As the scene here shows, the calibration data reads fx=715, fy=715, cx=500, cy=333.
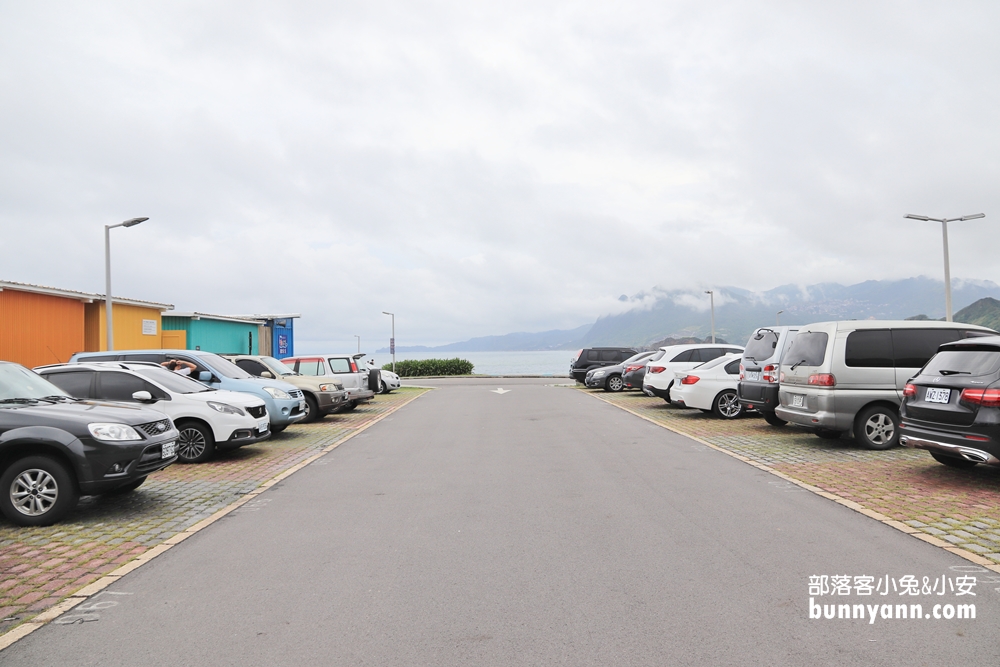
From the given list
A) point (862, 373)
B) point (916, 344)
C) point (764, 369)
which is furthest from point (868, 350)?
point (764, 369)

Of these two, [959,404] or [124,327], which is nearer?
[959,404]

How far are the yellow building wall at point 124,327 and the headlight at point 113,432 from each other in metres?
21.3

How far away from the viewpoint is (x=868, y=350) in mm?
11094

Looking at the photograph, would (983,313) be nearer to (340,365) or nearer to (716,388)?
(716,388)

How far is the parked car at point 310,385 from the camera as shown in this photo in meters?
17.0

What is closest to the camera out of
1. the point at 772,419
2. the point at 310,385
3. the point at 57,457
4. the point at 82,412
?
the point at 57,457

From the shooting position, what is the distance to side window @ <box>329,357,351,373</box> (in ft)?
64.3

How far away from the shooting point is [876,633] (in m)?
4.07

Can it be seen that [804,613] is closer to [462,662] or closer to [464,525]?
[462,662]

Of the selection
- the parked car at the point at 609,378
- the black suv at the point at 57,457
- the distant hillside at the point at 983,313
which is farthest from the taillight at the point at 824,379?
the distant hillside at the point at 983,313

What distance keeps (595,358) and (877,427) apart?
23.4 meters

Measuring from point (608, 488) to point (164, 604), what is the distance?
502cm

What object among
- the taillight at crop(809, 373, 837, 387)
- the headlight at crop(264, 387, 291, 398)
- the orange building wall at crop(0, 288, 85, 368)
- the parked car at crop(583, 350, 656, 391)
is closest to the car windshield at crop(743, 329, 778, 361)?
the taillight at crop(809, 373, 837, 387)

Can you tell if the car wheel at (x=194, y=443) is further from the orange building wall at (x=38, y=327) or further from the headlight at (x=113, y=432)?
the orange building wall at (x=38, y=327)
